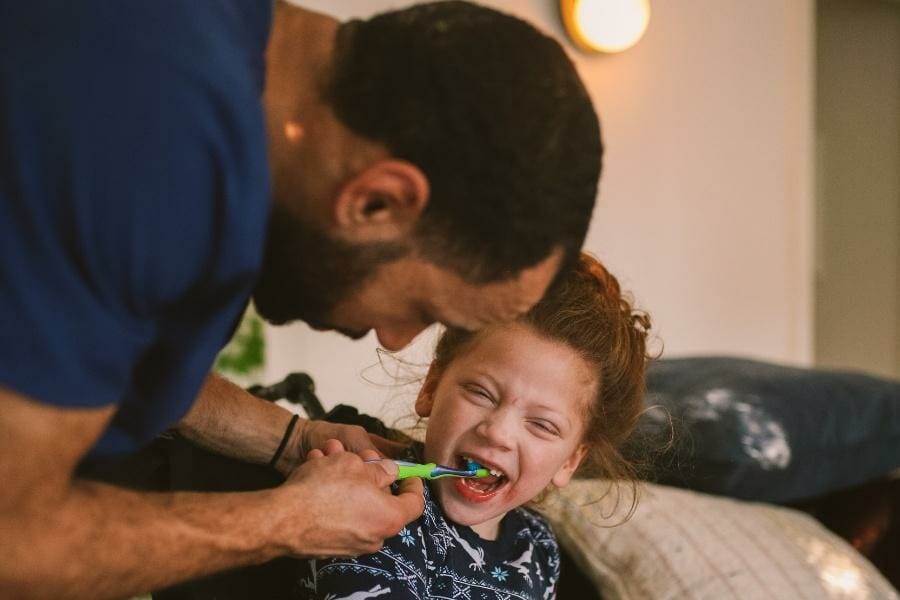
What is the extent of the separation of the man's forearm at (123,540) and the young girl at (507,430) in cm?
23

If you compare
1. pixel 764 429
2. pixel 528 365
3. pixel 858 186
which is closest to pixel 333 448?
pixel 528 365

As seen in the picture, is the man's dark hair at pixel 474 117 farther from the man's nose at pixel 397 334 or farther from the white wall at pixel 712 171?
the white wall at pixel 712 171

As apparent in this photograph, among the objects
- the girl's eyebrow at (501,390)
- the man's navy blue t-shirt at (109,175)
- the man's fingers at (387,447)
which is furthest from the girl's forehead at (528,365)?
the man's navy blue t-shirt at (109,175)

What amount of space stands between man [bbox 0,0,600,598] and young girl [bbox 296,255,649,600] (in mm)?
154

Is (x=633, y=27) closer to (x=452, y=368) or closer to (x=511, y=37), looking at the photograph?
(x=452, y=368)

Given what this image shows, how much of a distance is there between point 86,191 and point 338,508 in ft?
1.29

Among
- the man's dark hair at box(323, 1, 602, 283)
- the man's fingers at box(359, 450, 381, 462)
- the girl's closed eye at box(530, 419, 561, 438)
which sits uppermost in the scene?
the man's dark hair at box(323, 1, 602, 283)

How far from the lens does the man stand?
658mm

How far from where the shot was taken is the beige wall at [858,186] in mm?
3779

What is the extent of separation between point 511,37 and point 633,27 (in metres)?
1.69

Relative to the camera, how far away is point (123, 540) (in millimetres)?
752

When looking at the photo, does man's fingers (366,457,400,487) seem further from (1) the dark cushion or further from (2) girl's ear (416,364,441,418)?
(1) the dark cushion

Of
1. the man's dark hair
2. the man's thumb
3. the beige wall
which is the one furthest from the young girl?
the beige wall

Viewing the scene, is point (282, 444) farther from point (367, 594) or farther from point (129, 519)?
point (129, 519)
